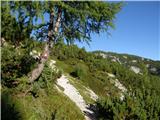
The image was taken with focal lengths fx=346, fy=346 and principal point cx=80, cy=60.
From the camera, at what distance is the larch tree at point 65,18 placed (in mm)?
15539

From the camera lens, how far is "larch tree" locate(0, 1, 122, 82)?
15539 mm

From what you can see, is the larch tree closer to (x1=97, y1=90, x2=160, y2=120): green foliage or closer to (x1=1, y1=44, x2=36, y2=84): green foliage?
(x1=1, y1=44, x2=36, y2=84): green foliage

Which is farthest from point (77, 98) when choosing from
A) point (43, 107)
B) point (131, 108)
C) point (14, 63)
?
point (14, 63)

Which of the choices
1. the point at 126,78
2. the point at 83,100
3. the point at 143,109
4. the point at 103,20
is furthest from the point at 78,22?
the point at 126,78

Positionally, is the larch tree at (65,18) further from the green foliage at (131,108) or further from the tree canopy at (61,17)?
the green foliage at (131,108)

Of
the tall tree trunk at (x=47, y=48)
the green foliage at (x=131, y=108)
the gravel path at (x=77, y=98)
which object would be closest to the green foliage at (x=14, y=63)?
the tall tree trunk at (x=47, y=48)

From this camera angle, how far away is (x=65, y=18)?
1728 cm

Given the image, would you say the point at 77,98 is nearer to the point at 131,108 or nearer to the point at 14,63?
the point at 131,108

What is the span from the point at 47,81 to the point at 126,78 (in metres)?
42.0

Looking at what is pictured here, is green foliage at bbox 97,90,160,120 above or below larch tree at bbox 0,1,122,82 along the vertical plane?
below

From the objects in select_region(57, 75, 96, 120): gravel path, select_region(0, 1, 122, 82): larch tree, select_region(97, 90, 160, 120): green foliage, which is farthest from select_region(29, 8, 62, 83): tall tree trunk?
select_region(57, 75, 96, 120): gravel path

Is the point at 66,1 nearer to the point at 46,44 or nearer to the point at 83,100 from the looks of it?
the point at 46,44

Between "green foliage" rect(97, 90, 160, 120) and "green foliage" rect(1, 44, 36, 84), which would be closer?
"green foliage" rect(1, 44, 36, 84)

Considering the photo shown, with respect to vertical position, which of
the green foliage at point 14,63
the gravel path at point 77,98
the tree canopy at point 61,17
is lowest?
the gravel path at point 77,98
